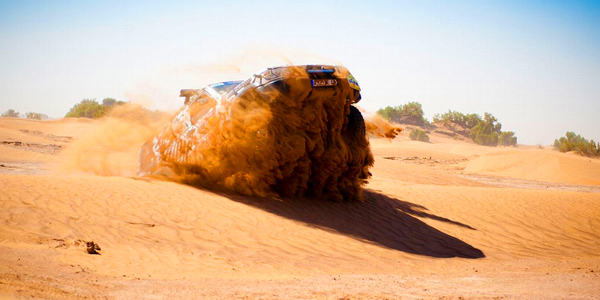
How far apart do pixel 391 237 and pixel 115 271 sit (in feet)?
16.8

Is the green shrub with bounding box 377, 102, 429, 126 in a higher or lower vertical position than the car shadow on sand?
higher

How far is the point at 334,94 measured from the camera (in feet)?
31.3

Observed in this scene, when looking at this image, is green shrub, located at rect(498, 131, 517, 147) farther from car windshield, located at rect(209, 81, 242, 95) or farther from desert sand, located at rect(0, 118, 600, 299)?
car windshield, located at rect(209, 81, 242, 95)

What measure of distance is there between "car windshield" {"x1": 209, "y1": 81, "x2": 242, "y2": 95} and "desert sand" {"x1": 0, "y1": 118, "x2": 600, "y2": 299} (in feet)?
6.61

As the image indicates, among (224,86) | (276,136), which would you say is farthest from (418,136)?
(276,136)

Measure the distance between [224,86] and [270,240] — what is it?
383cm

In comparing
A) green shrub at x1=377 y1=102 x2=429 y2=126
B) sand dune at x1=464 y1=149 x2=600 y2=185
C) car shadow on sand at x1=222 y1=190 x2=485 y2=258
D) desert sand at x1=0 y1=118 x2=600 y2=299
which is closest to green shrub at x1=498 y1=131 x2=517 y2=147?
green shrub at x1=377 y1=102 x2=429 y2=126

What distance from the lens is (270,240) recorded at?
7508mm

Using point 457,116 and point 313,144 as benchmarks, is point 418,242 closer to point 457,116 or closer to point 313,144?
point 313,144

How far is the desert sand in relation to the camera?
482 cm

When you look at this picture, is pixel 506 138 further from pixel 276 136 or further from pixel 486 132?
pixel 276 136

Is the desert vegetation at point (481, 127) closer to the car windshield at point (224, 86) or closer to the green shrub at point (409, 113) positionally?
the green shrub at point (409, 113)

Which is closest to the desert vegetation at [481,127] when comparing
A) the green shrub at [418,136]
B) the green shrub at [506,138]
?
the green shrub at [506,138]

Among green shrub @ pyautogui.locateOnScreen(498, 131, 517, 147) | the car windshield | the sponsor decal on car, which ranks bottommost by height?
the car windshield
